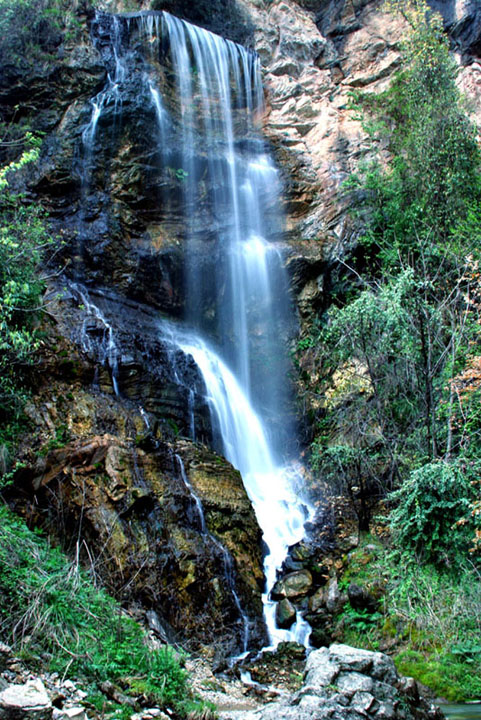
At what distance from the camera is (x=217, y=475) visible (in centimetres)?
881

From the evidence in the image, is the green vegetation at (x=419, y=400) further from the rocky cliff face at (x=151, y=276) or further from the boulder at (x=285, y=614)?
the rocky cliff face at (x=151, y=276)

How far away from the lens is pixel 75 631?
4.47m

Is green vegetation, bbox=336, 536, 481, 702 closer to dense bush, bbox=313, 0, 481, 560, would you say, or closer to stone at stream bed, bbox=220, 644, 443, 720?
dense bush, bbox=313, 0, 481, 560

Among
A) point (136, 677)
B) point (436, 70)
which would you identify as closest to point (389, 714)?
point (136, 677)

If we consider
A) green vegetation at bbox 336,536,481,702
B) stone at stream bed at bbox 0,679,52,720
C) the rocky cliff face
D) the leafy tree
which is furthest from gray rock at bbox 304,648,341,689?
the leafy tree

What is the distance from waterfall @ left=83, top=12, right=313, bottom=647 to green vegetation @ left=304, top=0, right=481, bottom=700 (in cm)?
132

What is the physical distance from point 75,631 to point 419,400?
6765 mm

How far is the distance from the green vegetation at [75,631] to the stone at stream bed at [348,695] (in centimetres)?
Answer: 74

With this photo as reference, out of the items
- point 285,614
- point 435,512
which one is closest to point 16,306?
point 285,614

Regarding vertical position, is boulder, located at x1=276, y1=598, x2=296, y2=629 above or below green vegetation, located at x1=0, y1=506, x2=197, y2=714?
below

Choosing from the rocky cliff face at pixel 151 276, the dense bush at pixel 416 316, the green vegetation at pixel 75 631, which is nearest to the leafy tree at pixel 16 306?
the rocky cliff face at pixel 151 276

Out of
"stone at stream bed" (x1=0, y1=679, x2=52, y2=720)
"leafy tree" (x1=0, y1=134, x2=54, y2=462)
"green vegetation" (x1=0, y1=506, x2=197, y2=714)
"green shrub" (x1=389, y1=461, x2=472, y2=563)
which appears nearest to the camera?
"stone at stream bed" (x1=0, y1=679, x2=52, y2=720)

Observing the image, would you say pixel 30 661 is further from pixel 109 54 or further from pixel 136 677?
pixel 109 54

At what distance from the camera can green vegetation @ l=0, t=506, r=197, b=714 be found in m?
4.08
